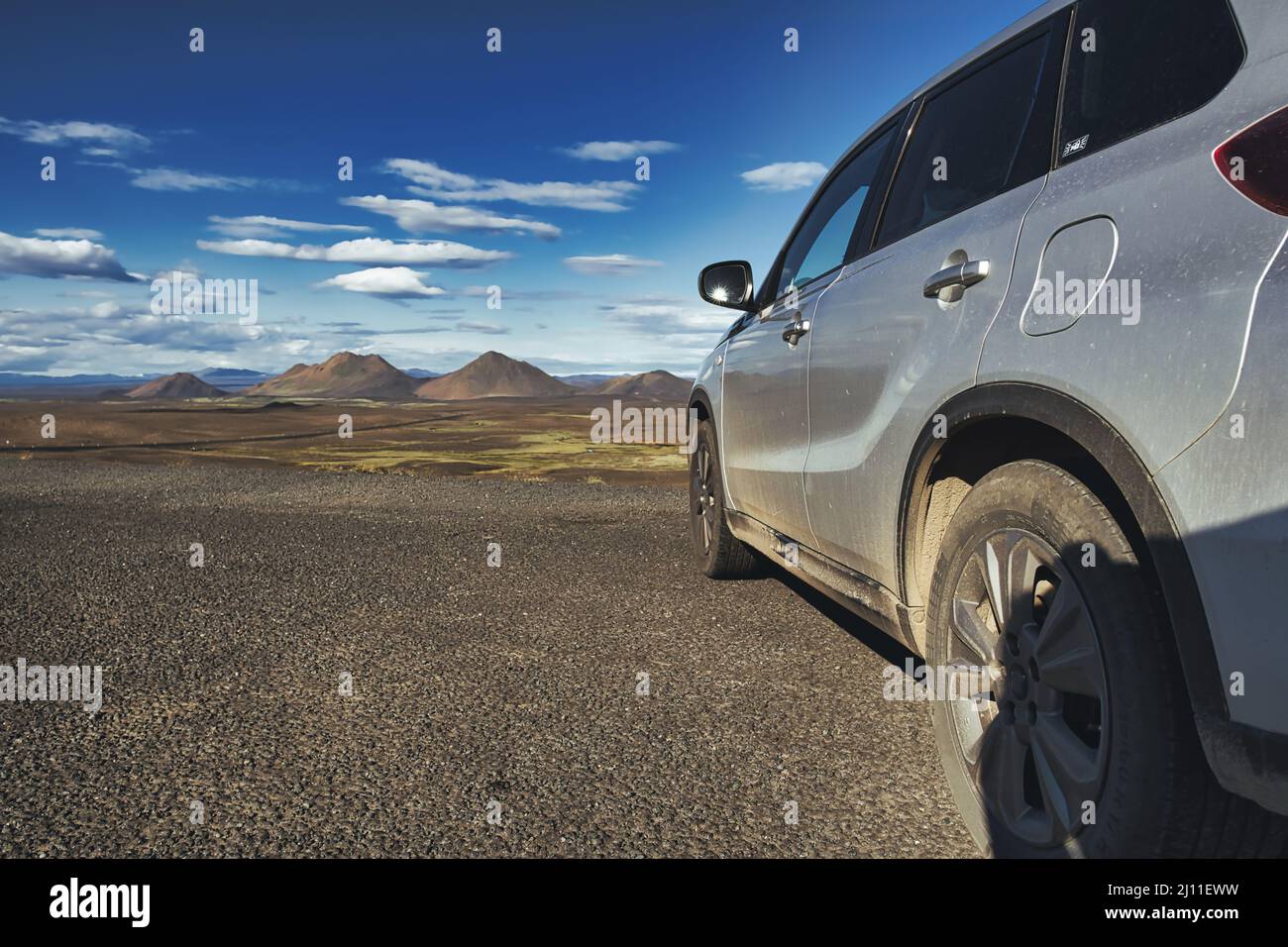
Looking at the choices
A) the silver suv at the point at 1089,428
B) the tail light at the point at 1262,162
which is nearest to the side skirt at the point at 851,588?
the silver suv at the point at 1089,428

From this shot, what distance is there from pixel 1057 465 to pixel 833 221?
7.06 ft

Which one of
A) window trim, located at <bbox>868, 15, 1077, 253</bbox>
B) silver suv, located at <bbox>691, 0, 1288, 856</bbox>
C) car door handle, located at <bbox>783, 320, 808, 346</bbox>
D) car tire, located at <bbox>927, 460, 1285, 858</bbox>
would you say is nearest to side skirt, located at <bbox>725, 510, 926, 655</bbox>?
silver suv, located at <bbox>691, 0, 1288, 856</bbox>

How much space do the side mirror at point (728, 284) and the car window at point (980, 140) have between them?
4.74ft

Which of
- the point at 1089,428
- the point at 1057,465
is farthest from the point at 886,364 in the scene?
the point at 1089,428

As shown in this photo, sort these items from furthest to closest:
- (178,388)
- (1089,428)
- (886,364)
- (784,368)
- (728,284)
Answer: (178,388) → (728,284) → (784,368) → (886,364) → (1089,428)

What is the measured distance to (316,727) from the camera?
9.52 feet

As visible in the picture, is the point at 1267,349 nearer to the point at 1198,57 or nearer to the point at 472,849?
the point at 1198,57

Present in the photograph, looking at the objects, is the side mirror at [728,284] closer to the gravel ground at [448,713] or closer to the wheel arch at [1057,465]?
the gravel ground at [448,713]

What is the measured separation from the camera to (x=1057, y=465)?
1.81 metres

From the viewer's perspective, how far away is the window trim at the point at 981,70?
2094mm

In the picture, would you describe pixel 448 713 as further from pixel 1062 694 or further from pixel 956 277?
pixel 956 277

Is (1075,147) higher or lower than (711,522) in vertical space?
higher
